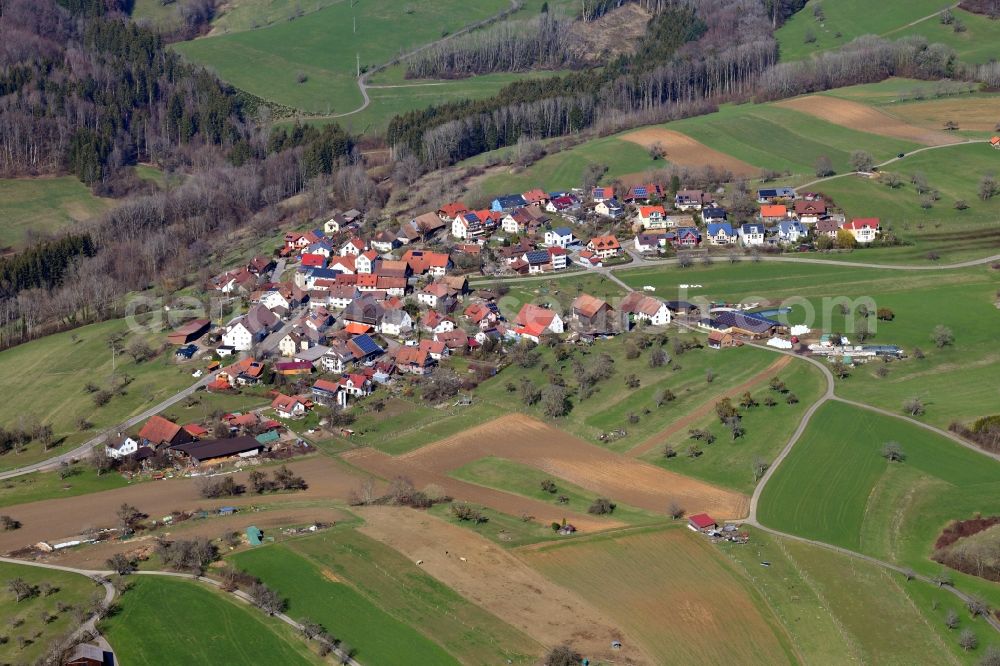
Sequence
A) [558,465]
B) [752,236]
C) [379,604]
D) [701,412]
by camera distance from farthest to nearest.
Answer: [752,236]
[701,412]
[558,465]
[379,604]

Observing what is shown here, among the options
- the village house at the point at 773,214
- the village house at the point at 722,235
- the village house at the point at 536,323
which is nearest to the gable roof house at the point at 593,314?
the village house at the point at 536,323

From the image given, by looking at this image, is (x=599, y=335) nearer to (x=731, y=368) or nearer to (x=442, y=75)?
(x=731, y=368)

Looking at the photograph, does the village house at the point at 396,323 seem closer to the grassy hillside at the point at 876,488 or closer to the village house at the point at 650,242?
the village house at the point at 650,242

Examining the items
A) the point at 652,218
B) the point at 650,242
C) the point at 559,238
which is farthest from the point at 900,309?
the point at 559,238

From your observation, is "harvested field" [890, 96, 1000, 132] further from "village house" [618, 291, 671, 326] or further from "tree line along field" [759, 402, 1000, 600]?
"tree line along field" [759, 402, 1000, 600]

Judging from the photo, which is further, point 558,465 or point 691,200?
point 691,200

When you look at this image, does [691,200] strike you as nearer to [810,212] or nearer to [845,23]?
[810,212]
